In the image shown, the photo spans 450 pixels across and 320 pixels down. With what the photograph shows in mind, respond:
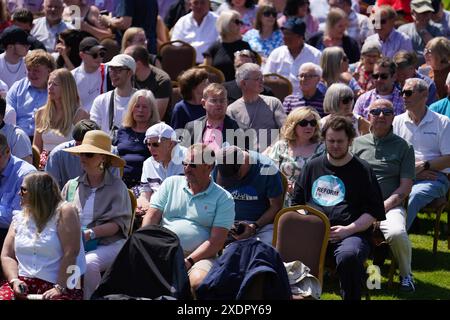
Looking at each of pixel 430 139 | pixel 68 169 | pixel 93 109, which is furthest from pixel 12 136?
pixel 430 139

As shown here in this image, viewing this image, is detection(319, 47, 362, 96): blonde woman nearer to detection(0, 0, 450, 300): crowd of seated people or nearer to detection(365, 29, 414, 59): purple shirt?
detection(0, 0, 450, 300): crowd of seated people

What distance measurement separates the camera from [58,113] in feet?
34.8

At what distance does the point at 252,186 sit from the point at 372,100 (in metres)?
2.80

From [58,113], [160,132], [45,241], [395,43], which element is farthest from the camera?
[395,43]

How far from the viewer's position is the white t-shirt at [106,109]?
1103cm

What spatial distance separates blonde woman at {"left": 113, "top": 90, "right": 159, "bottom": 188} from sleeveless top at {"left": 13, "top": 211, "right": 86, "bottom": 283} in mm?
2413

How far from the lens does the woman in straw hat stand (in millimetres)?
8414

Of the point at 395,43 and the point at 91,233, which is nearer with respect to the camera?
the point at 91,233

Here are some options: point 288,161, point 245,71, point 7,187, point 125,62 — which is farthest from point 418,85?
point 7,187

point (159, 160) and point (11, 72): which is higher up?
point (11, 72)

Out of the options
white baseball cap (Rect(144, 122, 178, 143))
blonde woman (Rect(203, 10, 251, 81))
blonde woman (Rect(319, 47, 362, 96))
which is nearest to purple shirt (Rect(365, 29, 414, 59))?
blonde woman (Rect(319, 47, 362, 96))

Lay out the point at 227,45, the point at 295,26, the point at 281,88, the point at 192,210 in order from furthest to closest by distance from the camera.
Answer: the point at 227,45 < the point at 295,26 < the point at 281,88 < the point at 192,210

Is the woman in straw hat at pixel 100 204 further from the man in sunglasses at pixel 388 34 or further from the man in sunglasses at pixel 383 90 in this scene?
the man in sunglasses at pixel 388 34

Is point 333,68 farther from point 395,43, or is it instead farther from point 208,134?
point 208,134
